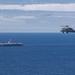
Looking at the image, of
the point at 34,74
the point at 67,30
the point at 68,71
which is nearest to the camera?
the point at 67,30

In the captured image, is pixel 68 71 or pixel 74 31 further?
pixel 68 71

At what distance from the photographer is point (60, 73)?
10662 centimetres

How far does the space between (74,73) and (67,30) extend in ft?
195

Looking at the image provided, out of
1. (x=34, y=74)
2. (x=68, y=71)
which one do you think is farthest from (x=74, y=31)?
(x=68, y=71)

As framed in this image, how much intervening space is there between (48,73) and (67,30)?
59.3 metres

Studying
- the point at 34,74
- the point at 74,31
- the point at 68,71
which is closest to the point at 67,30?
the point at 74,31

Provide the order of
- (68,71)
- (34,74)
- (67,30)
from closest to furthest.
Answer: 1. (67,30)
2. (34,74)
3. (68,71)

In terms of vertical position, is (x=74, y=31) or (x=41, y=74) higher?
(x=74, y=31)

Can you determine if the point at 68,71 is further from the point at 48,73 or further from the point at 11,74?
the point at 11,74

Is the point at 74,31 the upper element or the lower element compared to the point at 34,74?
upper

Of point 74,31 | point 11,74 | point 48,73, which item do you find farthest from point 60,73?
point 74,31

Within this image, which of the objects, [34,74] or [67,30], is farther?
[34,74]

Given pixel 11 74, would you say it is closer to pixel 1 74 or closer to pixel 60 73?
pixel 1 74

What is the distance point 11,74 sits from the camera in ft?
341
